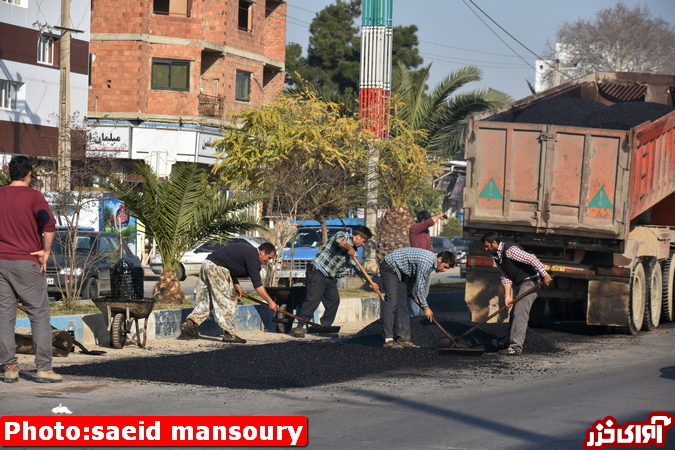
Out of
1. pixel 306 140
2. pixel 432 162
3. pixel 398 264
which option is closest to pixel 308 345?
pixel 398 264

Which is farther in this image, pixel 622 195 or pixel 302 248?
pixel 302 248

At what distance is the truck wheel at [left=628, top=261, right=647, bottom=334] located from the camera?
14.3 m

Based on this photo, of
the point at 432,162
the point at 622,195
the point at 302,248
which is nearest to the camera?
the point at 622,195

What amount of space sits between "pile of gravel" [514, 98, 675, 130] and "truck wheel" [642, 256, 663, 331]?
2146 millimetres

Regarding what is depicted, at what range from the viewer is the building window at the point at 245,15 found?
40062mm

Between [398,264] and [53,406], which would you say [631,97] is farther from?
[53,406]

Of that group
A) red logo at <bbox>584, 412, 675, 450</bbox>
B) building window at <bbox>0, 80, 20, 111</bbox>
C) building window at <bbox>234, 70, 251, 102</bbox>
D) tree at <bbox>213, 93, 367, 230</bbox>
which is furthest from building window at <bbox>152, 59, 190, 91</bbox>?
red logo at <bbox>584, 412, 675, 450</bbox>

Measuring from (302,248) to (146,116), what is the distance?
47.5 feet

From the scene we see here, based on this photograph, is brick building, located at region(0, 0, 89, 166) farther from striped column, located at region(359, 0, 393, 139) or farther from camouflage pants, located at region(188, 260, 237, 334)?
camouflage pants, located at region(188, 260, 237, 334)

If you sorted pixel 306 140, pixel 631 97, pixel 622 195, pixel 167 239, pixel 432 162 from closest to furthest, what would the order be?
pixel 622 195
pixel 167 239
pixel 631 97
pixel 306 140
pixel 432 162

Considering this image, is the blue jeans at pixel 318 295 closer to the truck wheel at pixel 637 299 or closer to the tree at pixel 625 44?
the truck wheel at pixel 637 299

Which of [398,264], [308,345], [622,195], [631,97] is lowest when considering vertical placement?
[308,345]

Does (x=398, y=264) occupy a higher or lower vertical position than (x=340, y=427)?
higher

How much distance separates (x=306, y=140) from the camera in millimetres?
21203
